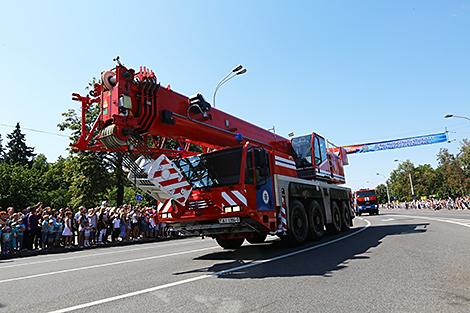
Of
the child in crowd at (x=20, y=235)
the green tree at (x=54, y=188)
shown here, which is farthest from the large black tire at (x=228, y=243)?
the green tree at (x=54, y=188)

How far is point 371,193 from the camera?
40906 millimetres

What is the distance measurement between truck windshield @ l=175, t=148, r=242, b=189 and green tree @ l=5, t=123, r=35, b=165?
68.6 metres

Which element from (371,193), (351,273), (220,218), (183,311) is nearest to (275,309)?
(183,311)

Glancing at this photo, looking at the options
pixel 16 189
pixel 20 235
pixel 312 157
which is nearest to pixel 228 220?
pixel 312 157

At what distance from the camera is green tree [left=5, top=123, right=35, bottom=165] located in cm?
6706

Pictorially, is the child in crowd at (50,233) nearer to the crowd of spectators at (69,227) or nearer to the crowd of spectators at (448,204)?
the crowd of spectators at (69,227)

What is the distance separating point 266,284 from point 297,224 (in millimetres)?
4719

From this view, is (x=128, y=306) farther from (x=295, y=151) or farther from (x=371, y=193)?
(x=371, y=193)

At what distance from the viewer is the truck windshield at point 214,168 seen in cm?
849

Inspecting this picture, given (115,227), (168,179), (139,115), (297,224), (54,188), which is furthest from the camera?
(54,188)

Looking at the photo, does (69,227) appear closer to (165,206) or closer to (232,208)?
(165,206)

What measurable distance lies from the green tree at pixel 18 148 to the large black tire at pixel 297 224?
228ft

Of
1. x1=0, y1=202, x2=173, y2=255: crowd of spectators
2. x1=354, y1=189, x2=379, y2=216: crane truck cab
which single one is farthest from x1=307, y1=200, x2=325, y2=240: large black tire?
x1=354, y1=189, x2=379, y2=216: crane truck cab

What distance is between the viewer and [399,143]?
48250 millimetres
